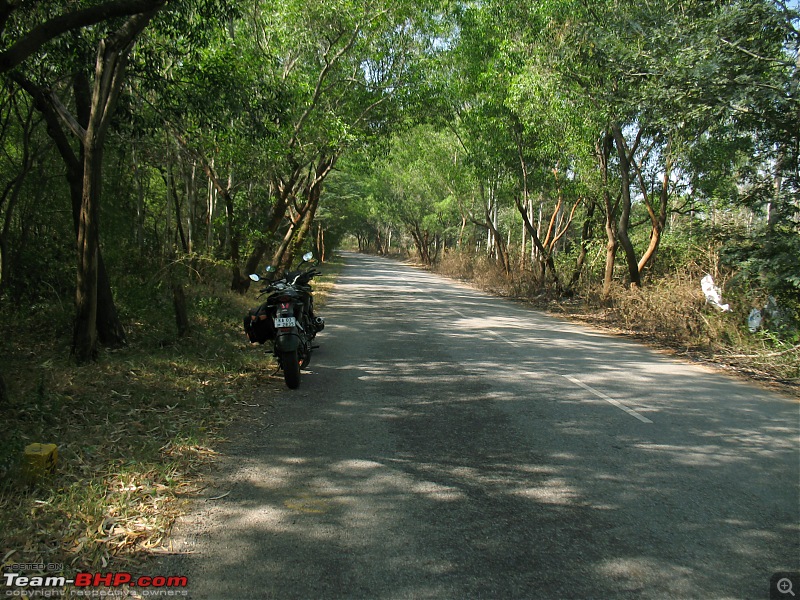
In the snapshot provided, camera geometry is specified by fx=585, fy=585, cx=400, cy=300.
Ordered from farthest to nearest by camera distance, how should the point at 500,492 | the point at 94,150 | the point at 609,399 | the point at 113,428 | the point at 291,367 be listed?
the point at 291,367
the point at 609,399
the point at 94,150
the point at 113,428
the point at 500,492

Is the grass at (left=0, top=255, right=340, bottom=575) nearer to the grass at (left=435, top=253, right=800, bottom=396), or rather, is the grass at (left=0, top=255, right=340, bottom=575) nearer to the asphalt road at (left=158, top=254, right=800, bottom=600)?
the asphalt road at (left=158, top=254, right=800, bottom=600)

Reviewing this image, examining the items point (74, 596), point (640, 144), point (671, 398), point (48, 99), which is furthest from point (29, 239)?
point (640, 144)

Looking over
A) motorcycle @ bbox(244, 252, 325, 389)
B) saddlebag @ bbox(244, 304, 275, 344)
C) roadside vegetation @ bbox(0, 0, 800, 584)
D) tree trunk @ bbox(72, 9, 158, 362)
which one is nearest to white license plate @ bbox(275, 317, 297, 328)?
motorcycle @ bbox(244, 252, 325, 389)

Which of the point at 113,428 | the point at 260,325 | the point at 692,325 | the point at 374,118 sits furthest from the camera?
the point at 374,118

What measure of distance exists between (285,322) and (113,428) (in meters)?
2.37

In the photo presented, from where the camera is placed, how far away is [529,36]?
1498 cm

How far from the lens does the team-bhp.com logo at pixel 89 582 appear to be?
9.71 feet

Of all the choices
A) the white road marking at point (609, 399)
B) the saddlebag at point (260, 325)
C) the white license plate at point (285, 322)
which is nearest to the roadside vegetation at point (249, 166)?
the saddlebag at point (260, 325)

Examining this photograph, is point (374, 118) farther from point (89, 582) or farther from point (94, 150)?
point (89, 582)

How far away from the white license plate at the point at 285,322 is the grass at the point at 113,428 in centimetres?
87

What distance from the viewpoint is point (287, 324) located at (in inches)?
281

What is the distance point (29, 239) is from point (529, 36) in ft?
40.2

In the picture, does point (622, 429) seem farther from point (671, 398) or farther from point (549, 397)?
point (671, 398)

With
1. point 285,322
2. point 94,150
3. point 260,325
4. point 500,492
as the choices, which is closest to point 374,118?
point 260,325
